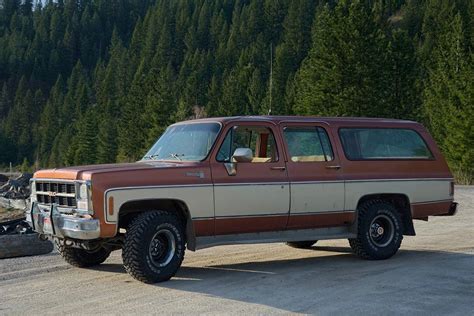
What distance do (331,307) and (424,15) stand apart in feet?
356

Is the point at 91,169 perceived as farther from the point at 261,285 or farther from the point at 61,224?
the point at 261,285

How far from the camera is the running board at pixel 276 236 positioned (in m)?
8.96

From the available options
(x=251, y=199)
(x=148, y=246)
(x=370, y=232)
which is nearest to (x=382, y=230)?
(x=370, y=232)

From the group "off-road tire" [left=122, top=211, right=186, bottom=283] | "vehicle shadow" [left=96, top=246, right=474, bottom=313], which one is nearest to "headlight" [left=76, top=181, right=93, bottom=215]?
"off-road tire" [left=122, top=211, right=186, bottom=283]

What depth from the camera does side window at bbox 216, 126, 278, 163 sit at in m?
9.18

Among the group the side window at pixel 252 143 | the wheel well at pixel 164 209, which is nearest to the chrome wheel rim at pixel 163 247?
the wheel well at pixel 164 209

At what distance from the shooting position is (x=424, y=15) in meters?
108

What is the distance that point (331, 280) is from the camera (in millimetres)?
8750

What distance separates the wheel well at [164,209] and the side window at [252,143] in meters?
0.85

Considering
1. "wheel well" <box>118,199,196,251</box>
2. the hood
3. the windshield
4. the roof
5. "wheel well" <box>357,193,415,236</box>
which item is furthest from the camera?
"wheel well" <box>357,193,415,236</box>

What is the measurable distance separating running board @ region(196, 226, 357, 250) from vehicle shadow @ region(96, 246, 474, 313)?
436mm

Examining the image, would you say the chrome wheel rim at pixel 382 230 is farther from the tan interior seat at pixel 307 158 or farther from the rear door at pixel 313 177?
the tan interior seat at pixel 307 158

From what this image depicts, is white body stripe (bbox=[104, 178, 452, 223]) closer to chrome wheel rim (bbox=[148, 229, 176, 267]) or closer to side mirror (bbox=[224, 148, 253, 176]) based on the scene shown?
side mirror (bbox=[224, 148, 253, 176])

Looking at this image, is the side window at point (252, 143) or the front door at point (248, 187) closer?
the front door at point (248, 187)
